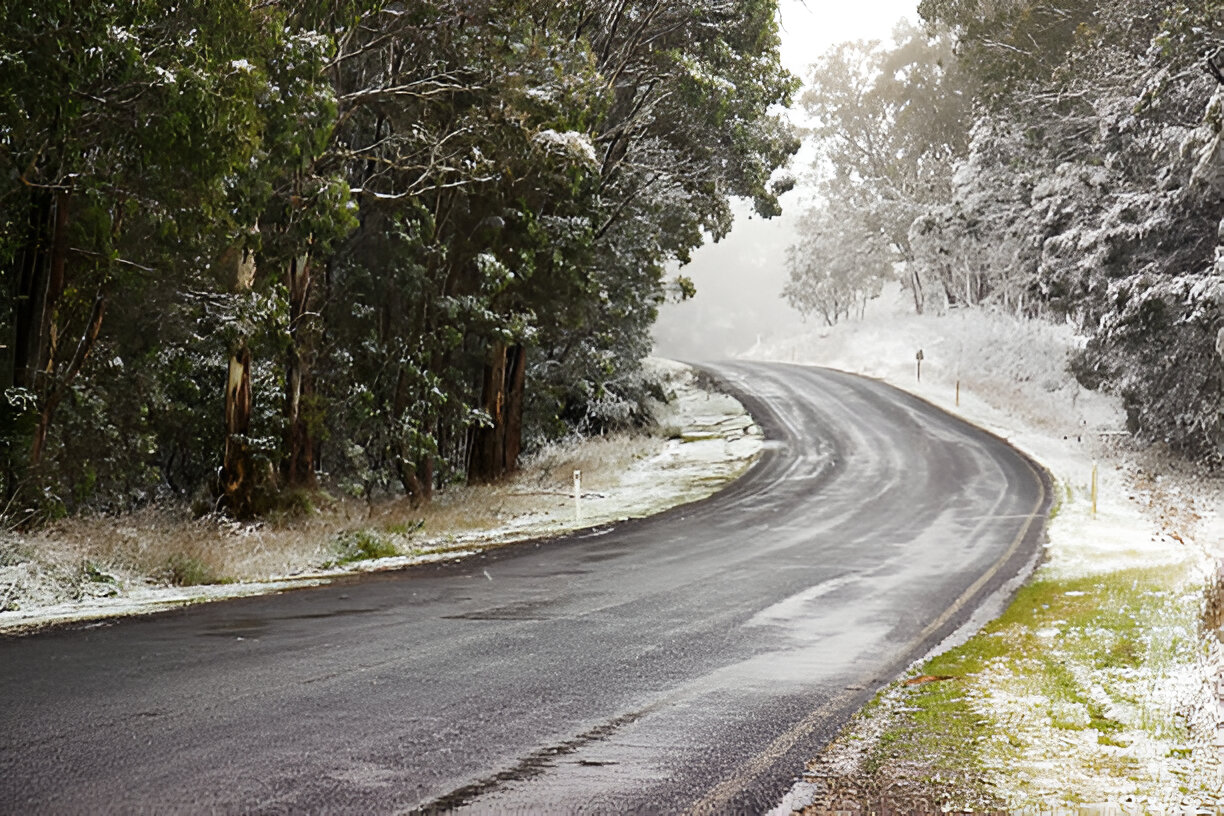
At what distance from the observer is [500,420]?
2339 centimetres

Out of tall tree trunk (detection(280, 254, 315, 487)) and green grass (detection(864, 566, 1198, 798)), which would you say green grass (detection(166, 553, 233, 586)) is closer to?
tall tree trunk (detection(280, 254, 315, 487))

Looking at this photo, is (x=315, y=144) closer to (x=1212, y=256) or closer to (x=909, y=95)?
(x=1212, y=256)

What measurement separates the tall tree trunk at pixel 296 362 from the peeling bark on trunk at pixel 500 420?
6136 mm

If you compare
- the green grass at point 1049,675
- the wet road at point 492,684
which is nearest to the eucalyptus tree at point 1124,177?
the wet road at point 492,684

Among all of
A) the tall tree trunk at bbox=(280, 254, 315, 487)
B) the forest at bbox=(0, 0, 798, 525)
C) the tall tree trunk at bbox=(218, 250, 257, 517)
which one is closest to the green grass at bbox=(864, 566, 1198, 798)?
the forest at bbox=(0, 0, 798, 525)

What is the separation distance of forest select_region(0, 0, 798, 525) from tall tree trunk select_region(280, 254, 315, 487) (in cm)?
5

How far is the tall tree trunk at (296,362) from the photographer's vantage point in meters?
16.0

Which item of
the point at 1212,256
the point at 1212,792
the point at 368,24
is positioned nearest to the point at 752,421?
the point at 1212,256

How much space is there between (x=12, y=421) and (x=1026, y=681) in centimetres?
1121

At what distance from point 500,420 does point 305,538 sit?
9910 millimetres

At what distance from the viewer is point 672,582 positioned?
11.7 metres

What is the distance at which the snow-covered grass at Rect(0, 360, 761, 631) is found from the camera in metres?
9.63

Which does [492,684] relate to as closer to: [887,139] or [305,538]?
[305,538]

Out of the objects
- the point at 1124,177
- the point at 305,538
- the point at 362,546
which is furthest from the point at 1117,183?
the point at 305,538
